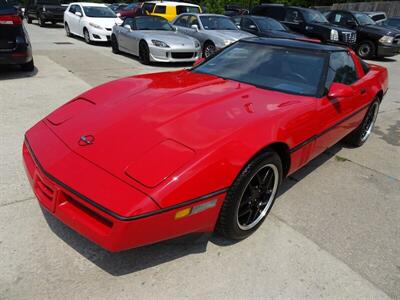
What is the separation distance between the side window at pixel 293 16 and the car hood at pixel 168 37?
5.90 meters

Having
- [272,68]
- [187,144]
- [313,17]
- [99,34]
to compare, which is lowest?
[99,34]

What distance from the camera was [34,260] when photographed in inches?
83.8

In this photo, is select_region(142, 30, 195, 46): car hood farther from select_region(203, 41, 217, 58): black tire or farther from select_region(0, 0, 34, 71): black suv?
select_region(0, 0, 34, 71): black suv

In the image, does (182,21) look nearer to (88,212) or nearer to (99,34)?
(99,34)

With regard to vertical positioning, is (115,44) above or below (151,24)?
below

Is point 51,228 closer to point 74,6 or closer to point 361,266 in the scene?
point 361,266

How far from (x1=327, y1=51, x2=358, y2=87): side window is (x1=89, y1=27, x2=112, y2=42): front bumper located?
906 centimetres

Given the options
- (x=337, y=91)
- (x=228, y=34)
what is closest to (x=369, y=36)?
(x=228, y=34)

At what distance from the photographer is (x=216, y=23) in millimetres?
10094

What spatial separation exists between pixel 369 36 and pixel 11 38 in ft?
39.7

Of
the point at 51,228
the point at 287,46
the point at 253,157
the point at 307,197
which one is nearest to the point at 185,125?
the point at 253,157

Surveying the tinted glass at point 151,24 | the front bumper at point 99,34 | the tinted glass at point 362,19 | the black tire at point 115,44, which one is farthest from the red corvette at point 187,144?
the tinted glass at point 362,19

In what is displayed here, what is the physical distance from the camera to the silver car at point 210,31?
916cm

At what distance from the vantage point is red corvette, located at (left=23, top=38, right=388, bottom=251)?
6.07ft
